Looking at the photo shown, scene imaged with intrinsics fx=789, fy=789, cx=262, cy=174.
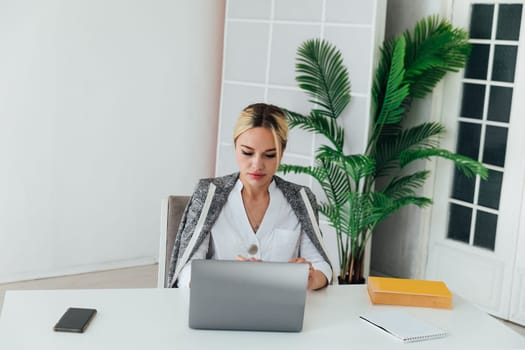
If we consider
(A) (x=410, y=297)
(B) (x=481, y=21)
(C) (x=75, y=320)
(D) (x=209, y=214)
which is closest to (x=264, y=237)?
(D) (x=209, y=214)

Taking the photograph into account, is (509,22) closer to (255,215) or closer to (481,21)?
(481,21)

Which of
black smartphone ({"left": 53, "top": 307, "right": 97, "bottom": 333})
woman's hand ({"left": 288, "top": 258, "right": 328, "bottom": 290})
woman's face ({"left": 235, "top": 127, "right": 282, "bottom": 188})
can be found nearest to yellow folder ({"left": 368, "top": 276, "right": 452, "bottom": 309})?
woman's hand ({"left": 288, "top": 258, "right": 328, "bottom": 290})

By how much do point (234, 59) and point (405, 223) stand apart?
159 cm

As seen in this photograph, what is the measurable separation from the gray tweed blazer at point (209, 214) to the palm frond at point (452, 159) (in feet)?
6.14

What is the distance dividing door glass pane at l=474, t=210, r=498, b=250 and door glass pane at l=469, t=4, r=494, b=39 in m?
1.05

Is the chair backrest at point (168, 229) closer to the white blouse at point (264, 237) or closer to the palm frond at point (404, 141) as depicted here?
the white blouse at point (264, 237)

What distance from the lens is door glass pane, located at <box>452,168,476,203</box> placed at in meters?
4.76

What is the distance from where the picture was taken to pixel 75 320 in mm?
2203

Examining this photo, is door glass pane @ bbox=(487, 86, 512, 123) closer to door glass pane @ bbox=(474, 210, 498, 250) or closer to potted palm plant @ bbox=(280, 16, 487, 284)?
potted palm plant @ bbox=(280, 16, 487, 284)

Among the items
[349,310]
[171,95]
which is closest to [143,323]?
[349,310]

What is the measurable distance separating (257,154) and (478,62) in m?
2.45

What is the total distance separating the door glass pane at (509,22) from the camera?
443 cm

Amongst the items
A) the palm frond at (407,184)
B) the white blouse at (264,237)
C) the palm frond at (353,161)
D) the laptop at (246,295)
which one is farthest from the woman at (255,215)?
the palm frond at (407,184)

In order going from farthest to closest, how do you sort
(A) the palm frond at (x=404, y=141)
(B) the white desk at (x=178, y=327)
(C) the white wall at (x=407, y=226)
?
(C) the white wall at (x=407, y=226)
(A) the palm frond at (x=404, y=141)
(B) the white desk at (x=178, y=327)
